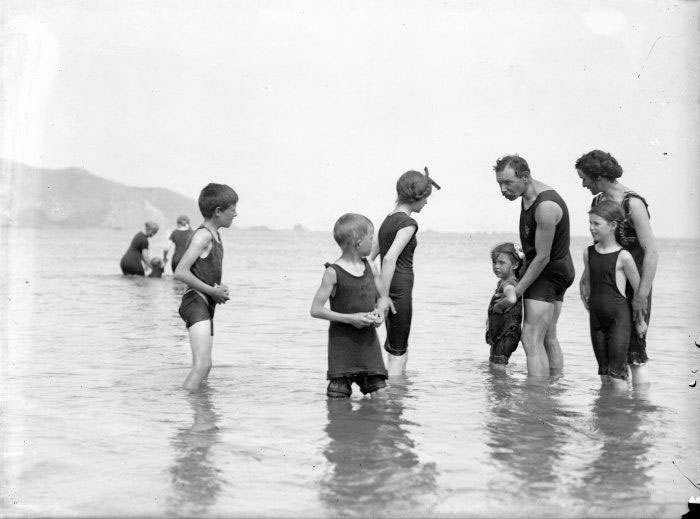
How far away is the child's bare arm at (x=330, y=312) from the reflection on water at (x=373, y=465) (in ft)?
2.17

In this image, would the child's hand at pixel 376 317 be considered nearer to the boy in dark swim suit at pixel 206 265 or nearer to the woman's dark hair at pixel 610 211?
the boy in dark swim suit at pixel 206 265

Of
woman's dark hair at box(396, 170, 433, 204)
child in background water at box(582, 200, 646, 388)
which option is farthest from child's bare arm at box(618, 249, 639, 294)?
woman's dark hair at box(396, 170, 433, 204)

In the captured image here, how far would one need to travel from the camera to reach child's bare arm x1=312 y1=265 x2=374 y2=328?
6.05 m

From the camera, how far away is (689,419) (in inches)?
249

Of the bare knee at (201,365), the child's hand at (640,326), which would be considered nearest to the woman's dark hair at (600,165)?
the child's hand at (640,326)

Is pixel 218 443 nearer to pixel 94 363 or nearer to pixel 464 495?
pixel 464 495

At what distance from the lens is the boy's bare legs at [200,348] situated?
6.66 meters

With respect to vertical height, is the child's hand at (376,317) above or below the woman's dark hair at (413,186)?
below

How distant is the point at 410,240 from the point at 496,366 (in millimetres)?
1984

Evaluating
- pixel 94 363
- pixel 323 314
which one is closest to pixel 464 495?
pixel 323 314

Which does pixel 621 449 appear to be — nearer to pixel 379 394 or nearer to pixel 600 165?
pixel 379 394

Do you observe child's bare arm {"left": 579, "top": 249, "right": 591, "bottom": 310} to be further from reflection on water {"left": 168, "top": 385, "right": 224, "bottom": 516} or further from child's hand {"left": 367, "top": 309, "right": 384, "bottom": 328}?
reflection on water {"left": 168, "top": 385, "right": 224, "bottom": 516}

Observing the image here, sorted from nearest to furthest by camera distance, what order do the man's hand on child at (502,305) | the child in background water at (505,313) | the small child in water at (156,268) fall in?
the man's hand on child at (502,305), the child in background water at (505,313), the small child in water at (156,268)

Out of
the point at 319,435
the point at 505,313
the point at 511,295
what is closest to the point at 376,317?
the point at 319,435
